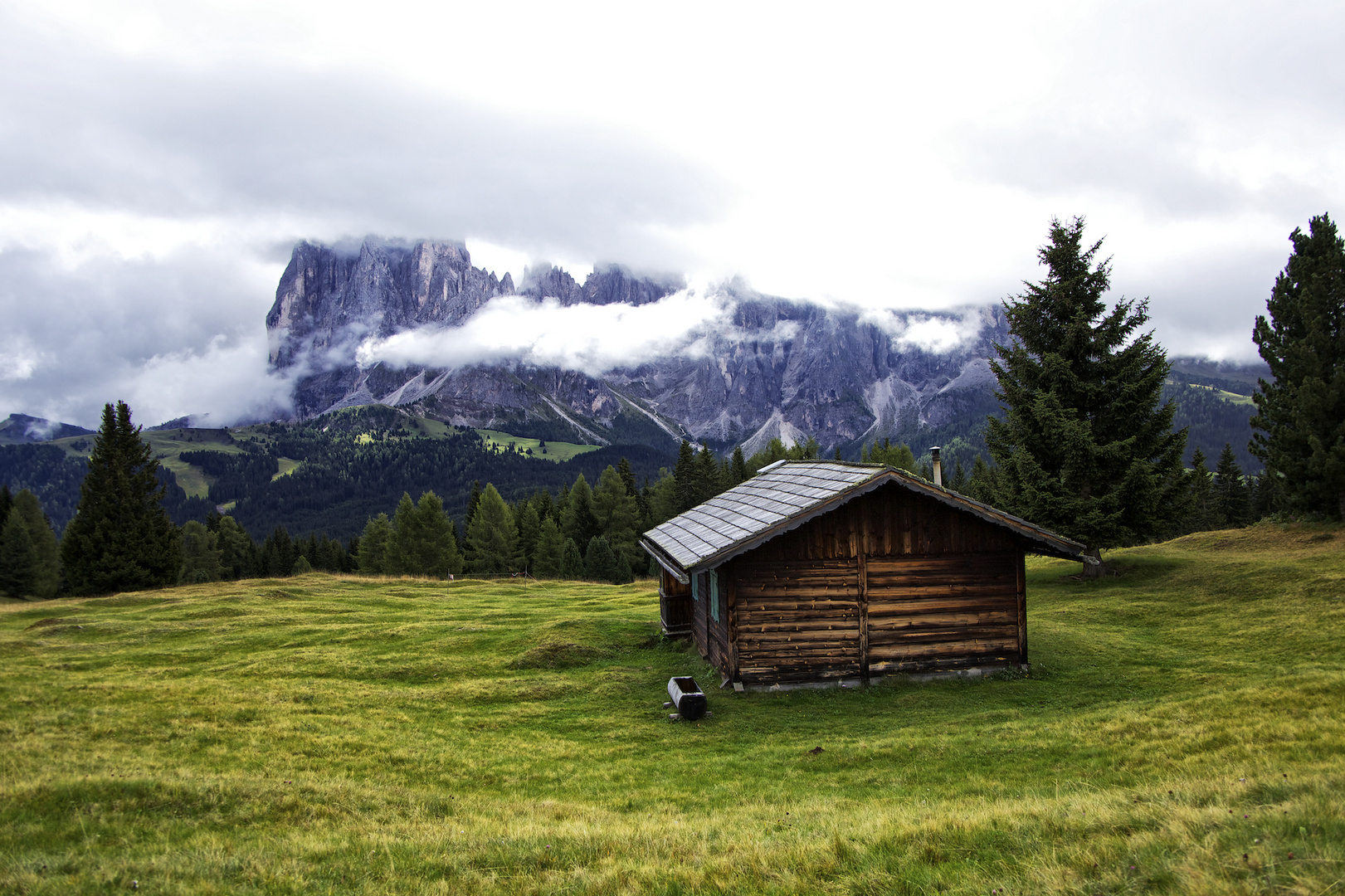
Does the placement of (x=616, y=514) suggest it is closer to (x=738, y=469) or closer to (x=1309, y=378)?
(x=738, y=469)

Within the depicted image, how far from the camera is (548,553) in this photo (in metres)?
83.1

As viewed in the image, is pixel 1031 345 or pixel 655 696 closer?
pixel 655 696

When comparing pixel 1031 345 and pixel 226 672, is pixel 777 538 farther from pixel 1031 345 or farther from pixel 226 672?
pixel 1031 345

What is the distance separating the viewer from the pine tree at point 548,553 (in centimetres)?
8212

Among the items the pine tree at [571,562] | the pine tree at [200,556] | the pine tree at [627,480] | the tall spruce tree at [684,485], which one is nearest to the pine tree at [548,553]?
the pine tree at [571,562]

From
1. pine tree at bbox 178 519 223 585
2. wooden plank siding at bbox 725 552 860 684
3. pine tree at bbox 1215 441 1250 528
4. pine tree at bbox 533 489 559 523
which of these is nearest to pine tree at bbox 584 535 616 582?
pine tree at bbox 533 489 559 523

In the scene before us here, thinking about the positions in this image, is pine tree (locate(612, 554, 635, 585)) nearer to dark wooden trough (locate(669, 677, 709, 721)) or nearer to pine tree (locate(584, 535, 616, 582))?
pine tree (locate(584, 535, 616, 582))

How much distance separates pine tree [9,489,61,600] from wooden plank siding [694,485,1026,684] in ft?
256

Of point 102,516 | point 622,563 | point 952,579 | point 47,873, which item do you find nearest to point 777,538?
point 952,579

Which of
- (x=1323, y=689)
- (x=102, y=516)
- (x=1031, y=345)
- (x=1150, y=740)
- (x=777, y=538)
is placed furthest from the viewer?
(x=102, y=516)

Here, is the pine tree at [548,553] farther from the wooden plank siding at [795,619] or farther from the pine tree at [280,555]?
the wooden plank siding at [795,619]

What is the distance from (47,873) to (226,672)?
16.8m

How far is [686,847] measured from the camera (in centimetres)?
766

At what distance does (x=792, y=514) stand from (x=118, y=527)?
55774 millimetres
